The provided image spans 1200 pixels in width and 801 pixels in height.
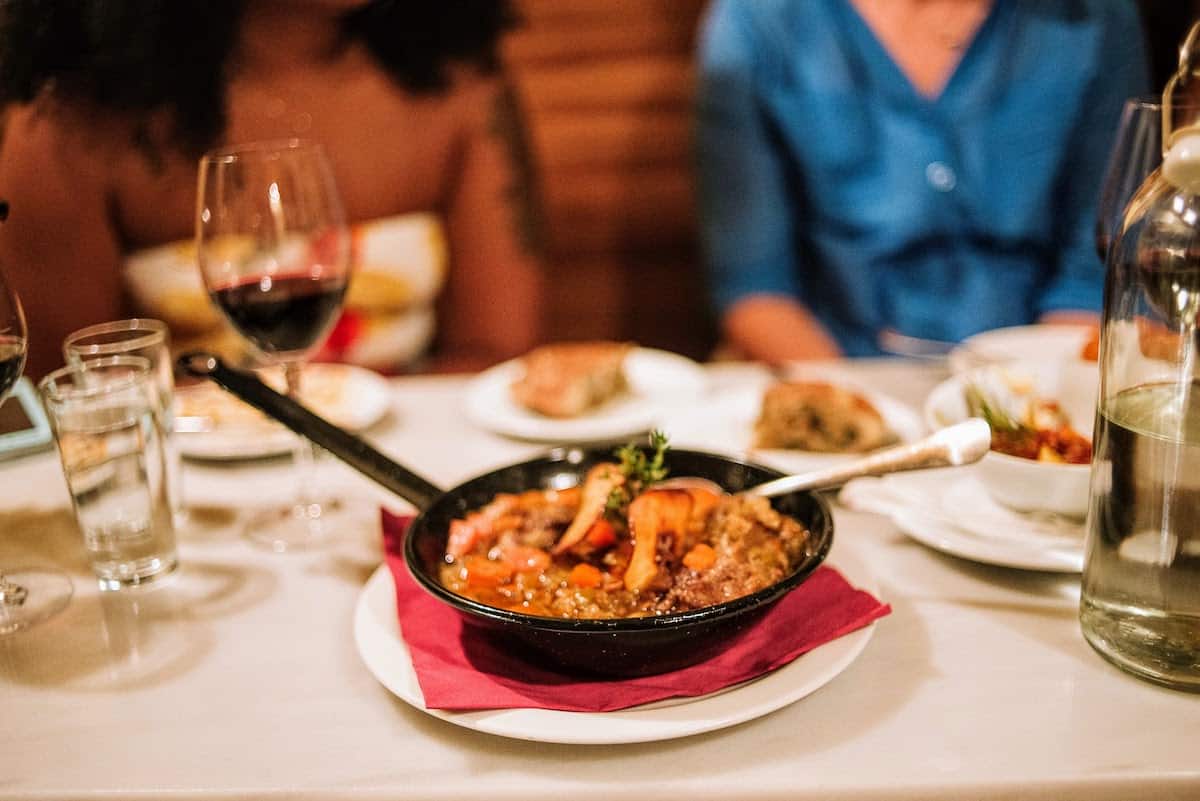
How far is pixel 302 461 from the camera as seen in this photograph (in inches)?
48.2

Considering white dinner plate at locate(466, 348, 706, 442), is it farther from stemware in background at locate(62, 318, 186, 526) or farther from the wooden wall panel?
the wooden wall panel

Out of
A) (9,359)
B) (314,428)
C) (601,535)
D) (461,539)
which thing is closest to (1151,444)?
(601,535)

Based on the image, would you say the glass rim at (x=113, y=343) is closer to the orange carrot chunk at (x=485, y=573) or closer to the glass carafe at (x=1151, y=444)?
the orange carrot chunk at (x=485, y=573)

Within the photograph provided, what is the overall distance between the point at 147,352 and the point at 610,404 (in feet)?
2.08

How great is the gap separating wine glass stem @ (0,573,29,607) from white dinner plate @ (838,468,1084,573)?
788 mm

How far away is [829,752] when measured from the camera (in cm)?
73

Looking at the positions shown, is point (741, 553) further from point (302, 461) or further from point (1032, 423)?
point (302, 461)

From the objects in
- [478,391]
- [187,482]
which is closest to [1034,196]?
[478,391]

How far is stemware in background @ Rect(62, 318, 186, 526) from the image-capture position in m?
1.07

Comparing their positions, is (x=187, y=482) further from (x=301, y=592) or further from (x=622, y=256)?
(x=622, y=256)

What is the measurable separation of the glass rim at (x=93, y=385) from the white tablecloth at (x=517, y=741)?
0.18 metres

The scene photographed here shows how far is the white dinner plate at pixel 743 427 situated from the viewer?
119cm

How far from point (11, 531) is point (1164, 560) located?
110 cm

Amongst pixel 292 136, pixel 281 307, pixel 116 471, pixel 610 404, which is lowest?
pixel 610 404
